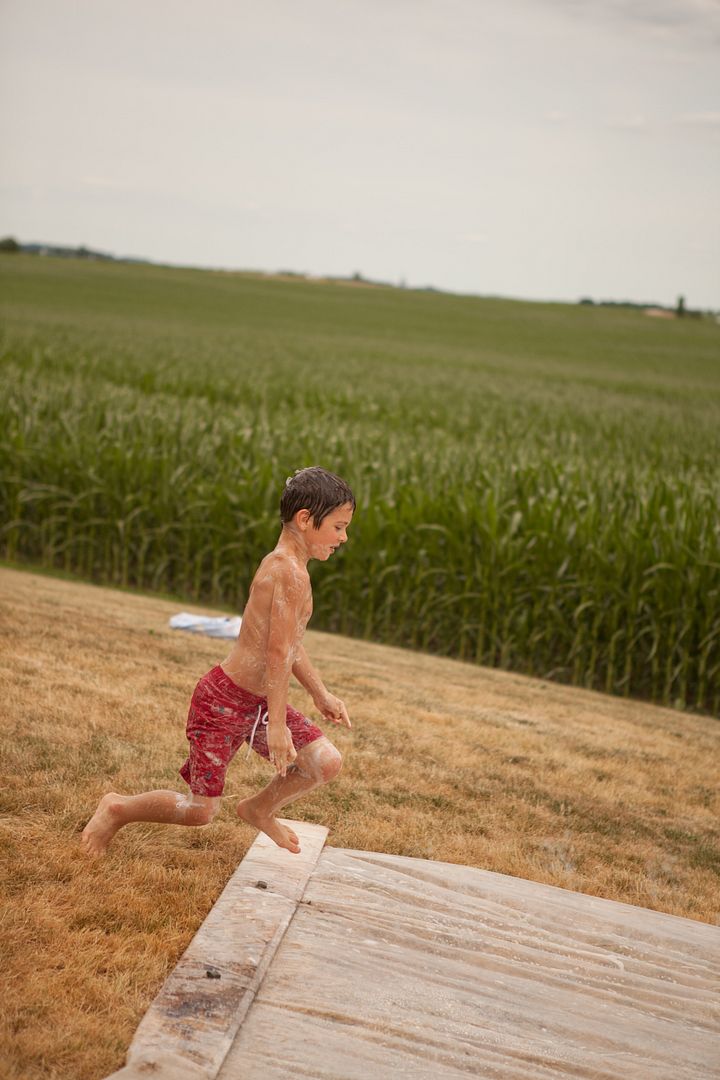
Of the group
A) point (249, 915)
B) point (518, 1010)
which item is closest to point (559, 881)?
point (518, 1010)

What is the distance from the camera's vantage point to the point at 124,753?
3.82m

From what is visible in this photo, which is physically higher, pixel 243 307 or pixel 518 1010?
pixel 243 307

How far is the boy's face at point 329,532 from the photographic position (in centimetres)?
290

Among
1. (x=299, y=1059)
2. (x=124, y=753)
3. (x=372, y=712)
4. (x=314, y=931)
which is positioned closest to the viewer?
(x=299, y=1059)

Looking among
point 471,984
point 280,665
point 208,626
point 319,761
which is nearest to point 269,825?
point 319,761

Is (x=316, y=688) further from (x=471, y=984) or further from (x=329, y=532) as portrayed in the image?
(x=471, y=984)

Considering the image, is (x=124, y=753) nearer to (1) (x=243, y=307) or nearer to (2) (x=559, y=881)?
(2) (x=559, y=881)

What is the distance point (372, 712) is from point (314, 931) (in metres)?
2.07

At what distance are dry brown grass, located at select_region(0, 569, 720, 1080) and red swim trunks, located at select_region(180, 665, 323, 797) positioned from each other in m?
0.34

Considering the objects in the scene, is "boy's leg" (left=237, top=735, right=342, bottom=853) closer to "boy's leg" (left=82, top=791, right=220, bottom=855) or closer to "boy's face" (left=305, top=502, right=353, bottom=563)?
"boy's leg" (left=82, top=791, right=220, bottom=855)

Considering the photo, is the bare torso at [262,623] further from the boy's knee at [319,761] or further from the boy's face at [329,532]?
the boy's knee at [319,761]

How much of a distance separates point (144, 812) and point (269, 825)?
374 millimetres

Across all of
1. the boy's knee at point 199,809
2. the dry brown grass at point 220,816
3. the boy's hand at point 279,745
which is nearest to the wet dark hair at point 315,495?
the boy's hand at point 279,745

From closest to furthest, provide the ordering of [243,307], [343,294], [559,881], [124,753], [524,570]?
[559,881] < [124,753] < [524,570] < [243,307] < [343,294]
